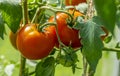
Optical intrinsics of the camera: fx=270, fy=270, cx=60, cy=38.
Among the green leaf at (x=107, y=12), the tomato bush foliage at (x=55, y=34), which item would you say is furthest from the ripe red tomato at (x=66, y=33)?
the green leaf at (x=107, y=12)

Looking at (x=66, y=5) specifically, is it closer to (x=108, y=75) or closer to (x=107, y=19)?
(x=107, y=19)

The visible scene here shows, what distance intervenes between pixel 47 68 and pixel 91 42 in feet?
0.43

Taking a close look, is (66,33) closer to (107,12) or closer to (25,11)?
(25,11)

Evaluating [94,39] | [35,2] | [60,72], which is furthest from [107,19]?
[60,72]

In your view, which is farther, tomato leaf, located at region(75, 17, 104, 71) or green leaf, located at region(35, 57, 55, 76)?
green leaf, located at region(35, 57, 55, 76)

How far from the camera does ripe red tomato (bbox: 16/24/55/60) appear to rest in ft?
1.46

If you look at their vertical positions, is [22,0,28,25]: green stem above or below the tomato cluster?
above

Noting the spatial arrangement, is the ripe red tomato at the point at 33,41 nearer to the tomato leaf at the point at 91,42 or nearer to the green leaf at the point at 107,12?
the tomato leaf at the point at 91,42

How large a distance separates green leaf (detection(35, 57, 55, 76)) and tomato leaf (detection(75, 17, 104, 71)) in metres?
0.11

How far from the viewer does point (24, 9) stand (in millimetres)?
444

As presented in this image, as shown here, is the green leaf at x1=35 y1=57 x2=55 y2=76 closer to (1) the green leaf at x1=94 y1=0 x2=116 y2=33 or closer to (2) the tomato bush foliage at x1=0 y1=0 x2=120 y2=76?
(2) the tomato bush foliage at x1=0 y1=0 x2=120 y2=76

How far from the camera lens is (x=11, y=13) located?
1.35 ft

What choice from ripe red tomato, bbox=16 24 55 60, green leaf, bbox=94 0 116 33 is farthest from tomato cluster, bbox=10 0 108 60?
green leaf, bbox=94 0 116 33

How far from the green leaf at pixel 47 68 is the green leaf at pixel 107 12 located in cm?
34
